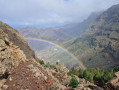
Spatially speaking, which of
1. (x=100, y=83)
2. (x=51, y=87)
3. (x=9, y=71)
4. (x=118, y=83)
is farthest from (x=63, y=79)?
(x=100, y=83)

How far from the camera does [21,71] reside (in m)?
22.8

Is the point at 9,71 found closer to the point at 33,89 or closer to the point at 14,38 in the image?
the point at 33,89

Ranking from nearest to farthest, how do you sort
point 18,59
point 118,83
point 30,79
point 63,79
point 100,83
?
point 118,83, point 30,79, point 18,59, point 63,79, point 100,83

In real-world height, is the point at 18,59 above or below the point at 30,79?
above

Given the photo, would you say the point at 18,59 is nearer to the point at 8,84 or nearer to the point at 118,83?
the point at 8,84

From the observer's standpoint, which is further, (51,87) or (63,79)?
(63,79)

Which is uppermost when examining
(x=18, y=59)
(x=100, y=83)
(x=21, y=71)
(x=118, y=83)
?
(x=18, y=59)

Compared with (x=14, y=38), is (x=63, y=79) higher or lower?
lower

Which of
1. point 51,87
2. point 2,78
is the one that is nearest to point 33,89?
point 51,87

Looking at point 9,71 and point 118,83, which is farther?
point 9,71

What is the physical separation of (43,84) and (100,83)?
169 ft

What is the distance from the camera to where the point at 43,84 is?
2209cm

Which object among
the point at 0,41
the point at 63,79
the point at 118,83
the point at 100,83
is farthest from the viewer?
the point at 100,83

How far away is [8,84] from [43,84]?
610 centimetres
